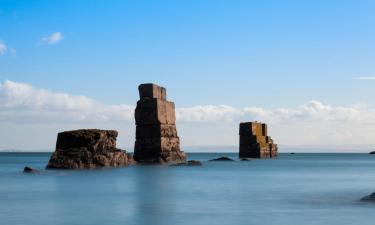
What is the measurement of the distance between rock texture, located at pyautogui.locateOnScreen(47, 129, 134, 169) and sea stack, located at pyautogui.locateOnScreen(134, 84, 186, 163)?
11475 mm

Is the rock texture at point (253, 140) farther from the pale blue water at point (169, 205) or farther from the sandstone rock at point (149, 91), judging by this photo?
the pale blue water at point (169, 205)

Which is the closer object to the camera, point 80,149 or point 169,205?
point 169,205

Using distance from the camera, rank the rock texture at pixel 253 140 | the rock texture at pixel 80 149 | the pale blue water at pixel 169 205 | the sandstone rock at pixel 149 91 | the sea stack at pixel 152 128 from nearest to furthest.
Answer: the pale blue water at pixel 169 205, the rock texture at pixel 80 149, the sea stack at pixel 152 128, the sandstone rock at pixel 149 91, the rock texture at pixel 253 140

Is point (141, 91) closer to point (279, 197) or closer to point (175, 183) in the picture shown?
point (175, 183)

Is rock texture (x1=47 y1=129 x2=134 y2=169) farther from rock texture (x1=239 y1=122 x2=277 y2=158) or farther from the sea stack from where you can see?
rock texture (x1=239 y1=122 x2=277 y2=158)

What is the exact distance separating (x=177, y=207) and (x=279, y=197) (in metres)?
6.79


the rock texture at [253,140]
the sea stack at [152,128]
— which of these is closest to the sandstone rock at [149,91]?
the sea stack at [152,128]

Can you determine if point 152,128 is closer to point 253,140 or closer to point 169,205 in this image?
point 169,205

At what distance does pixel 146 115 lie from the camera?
65.8 meters

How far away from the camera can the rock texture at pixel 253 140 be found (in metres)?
110

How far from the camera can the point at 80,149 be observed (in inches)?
2060

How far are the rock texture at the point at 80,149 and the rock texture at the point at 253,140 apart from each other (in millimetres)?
58522

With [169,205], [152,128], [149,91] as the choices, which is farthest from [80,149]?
[169,205]

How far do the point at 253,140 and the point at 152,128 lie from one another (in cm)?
4951
